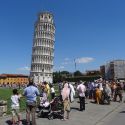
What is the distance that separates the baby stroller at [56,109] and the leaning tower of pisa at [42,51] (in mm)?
143487

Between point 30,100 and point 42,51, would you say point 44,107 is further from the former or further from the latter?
point 42,51

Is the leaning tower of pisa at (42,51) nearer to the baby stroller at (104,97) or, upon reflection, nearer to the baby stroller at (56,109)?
the baby stroller at (104,97)

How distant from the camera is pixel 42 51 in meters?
162

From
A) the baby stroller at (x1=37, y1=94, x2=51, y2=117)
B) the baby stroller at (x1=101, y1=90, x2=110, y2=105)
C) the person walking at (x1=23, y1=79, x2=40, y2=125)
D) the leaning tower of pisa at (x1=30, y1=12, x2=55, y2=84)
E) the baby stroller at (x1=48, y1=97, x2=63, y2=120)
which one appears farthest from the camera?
the leaning tower of pisa at (x1=30, y1=12, x2=55, y2=84)

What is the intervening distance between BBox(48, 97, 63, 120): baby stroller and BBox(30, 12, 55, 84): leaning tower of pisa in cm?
14349

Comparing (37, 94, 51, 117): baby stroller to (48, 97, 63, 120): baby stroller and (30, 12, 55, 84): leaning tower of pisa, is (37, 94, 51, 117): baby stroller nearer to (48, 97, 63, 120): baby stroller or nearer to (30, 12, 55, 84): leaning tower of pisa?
(48, 97, 63, 120): baby stroller

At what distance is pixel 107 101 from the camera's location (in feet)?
88.6

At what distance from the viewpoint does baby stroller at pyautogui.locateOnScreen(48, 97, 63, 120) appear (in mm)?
16119

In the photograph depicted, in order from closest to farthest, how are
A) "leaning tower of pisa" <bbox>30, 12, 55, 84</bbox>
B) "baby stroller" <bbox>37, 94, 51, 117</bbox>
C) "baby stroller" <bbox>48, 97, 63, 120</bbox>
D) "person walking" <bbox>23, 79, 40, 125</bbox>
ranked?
1. "person walking" <bbox>23, 79, 40, 125</bbox>
2. "baby stroller" <bbox>48, 97, 63, 120</bbox>
3. "baby stroller" <bbox>37, 94, 51, 117</bbox>
4. "leaning tower of pisa" <bbox>30, 12, 55, 84</bbox>

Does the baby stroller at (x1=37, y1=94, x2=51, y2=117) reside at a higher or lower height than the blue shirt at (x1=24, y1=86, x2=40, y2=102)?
lower

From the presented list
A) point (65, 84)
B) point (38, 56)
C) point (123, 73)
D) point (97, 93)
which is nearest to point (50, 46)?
point (38, 56)

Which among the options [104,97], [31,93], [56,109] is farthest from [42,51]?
[31,93]

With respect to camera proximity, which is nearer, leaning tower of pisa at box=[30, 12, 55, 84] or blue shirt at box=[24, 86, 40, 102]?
blue shirt at box=[24, 86, 40, 102]

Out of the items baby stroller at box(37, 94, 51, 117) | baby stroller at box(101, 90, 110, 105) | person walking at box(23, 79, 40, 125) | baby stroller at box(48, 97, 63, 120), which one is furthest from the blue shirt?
baby stroller at box(101, 90, 110, 105)
